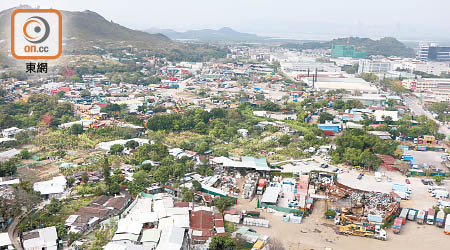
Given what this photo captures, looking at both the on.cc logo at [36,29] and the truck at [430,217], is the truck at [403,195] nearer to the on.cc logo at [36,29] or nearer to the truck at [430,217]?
the truck at [430,217]

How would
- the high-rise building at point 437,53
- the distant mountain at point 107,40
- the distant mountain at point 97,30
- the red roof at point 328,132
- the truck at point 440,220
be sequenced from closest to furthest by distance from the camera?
the truck at point 440,220, the red roof at point 328,132, the distant mountain at point 107,40, the high-rise building at point 437,53, the distant mountain at point 97,30

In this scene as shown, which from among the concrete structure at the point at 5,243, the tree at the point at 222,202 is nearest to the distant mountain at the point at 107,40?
the tree at the point at 222,202

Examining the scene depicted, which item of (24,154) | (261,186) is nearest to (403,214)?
(261,186)

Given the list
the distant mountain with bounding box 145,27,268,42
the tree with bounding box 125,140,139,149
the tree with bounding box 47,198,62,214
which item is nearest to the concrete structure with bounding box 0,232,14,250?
the tree with bounding box 47,198,62,214

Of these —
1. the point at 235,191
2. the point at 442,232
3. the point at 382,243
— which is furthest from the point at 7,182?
the point at 442,232

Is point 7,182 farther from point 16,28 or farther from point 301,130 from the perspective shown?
point 301,130
